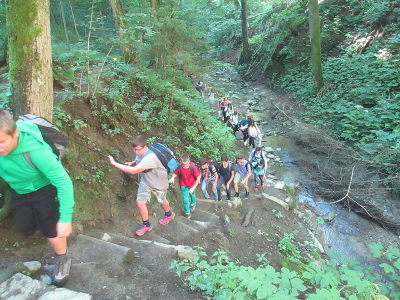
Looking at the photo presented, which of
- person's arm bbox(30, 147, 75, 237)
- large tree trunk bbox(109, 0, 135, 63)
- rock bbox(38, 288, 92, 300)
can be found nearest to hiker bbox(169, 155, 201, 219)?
rock bbox(38, 288, 92, 300)

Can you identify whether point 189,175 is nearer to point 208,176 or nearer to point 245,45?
point 208,176

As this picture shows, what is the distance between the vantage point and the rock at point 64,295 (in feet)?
9.30

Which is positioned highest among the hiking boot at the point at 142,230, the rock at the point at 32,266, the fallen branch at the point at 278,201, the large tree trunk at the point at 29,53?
the large tree trunk at the point at 29,53

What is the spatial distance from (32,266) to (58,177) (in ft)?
4.66

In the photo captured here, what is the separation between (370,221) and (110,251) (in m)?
8.14

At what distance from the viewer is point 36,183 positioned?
8.94 feet

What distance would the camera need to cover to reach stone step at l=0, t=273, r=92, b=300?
112 inches

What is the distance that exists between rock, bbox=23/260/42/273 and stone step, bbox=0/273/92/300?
0.24m

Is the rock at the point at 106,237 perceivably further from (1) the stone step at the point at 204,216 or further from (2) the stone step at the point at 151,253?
(1) the stone step at the point at 204,216

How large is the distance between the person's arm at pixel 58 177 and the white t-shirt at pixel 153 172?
77.9 inches

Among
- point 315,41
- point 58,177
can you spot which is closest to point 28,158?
point 58,177

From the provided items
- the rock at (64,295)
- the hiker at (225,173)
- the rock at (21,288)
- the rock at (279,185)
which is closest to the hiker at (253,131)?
the rock at (279,185)

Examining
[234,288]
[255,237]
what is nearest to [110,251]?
[234,288]

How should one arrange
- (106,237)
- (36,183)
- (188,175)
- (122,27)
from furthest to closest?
(122,27), (188,175), (106,237), (36,183)
